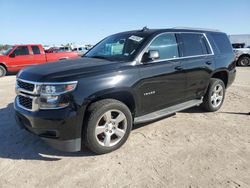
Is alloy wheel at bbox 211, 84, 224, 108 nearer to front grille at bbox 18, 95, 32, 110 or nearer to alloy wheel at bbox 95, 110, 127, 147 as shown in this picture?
alloy wheel at bbox 95, 110, 127, 147

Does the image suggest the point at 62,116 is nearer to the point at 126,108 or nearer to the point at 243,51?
the point at 126,108

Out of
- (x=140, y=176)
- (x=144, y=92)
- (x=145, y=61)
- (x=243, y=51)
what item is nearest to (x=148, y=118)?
(x=144, y=92)

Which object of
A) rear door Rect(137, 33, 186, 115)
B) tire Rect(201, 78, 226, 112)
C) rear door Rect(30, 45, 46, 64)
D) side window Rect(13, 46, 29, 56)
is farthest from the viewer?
rear door Rect(30, 45, 46, 64)

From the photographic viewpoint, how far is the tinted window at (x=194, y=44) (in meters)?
4.72

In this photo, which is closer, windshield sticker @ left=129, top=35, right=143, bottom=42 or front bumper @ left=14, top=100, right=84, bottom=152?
front bumper @ left=14, top=100, right=84, bottom=152

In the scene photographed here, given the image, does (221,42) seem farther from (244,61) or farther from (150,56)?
(244,61)

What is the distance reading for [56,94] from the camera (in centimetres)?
309

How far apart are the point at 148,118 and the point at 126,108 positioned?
22.4 inches

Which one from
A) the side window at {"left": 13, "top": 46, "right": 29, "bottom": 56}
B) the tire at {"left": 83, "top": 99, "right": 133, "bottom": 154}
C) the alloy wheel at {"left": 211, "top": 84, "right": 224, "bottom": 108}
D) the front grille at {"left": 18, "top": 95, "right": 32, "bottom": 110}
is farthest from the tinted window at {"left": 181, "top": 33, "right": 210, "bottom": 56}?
the side window at {"left": 13, "top": 46, "right": 29, "bottom": 56}

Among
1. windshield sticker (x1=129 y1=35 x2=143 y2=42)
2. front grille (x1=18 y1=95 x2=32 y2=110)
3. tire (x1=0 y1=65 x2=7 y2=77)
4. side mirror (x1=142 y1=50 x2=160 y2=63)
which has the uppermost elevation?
windshield sticker (x1=129 y1=35 x2=143 y2=42)

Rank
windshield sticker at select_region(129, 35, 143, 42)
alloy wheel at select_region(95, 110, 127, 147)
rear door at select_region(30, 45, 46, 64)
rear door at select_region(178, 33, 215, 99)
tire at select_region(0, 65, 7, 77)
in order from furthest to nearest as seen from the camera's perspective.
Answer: rear door at select_region(30, 45, 46, 64) < tire at select_region(0, 65, 7, 77) < rear door at select_region(178, 33, 215, 99) < windshield sticker at select_region(129, 35, 143, 42) < alloy wheel at select_region(95, 110, 127, 147)

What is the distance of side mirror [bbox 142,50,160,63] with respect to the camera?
3785 mm

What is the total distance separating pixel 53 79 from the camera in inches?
123

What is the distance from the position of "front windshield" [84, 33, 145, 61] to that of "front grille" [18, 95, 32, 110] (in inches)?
59.6
